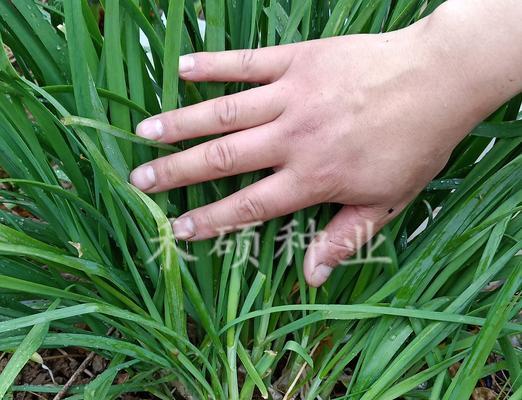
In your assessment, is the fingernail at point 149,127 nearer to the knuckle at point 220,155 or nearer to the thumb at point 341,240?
the knuckle at point 220,155

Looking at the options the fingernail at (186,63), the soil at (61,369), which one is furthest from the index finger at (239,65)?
the soil at (61,369)

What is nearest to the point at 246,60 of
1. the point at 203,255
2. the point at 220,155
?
the point at 220,155

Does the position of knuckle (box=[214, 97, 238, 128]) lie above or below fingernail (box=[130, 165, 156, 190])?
above

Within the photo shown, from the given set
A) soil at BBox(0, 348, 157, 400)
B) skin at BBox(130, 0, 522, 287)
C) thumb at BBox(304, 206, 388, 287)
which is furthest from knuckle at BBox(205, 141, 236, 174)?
soil at BBox(0, 348, 157, 400)

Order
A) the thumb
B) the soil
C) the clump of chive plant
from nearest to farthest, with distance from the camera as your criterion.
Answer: the clump of chive plant
the thumb
the soil

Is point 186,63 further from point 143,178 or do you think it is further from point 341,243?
point 341,243

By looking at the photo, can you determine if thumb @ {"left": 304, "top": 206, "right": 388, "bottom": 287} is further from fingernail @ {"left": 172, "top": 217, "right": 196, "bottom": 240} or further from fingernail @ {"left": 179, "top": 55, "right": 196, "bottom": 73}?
fingernail @ {"left": 179, "top": 55, "right": 196, "bottom": 73}

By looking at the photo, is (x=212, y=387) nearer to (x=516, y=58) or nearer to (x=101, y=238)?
(x=101, y=238)

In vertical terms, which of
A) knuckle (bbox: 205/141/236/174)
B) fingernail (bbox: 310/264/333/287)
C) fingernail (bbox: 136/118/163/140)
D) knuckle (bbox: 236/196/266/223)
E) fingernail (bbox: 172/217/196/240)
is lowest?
fingernail (bbox: 310/264/333/287)
